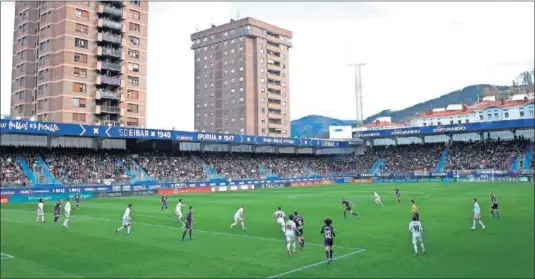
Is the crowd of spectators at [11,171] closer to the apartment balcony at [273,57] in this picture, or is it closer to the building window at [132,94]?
the building window at [132,94]

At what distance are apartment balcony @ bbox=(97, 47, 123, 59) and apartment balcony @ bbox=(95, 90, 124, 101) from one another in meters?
6.71

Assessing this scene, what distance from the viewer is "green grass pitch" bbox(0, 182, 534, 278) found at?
1605 centimetres

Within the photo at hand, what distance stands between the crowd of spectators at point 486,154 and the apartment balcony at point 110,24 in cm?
6653

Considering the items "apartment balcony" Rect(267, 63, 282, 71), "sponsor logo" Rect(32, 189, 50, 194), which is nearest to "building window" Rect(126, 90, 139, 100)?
"sponsor logo" Rect(32, 189, 50, 194)

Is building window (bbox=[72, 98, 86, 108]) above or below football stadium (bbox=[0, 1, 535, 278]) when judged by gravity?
above

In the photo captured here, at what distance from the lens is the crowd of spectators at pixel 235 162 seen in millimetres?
56844

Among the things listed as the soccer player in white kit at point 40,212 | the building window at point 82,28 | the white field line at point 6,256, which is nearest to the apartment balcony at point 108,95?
the building window at point 82,28

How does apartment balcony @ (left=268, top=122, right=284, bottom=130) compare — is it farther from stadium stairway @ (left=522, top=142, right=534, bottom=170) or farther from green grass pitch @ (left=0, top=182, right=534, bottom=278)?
green grass pitch @ (left=0, top=182, right=534, bottom=278)

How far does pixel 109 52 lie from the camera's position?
78.9m

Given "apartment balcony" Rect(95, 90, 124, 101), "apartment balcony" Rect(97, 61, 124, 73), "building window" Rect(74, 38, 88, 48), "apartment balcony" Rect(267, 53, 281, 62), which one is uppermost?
"apartment balcony" Rect(267, 53, 281, 62)

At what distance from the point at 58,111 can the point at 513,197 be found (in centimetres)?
6828

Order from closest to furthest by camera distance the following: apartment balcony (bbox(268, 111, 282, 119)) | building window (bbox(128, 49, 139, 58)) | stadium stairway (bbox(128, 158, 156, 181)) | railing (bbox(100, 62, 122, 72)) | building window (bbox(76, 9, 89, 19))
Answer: stadium stairway (bbox(128, 158, 156, 181)) → building window (bbox(76, 9, 89, 19)) → railing (bbox(100, 62, 122, 72)) → building window (bbox(128, 49, 139, 58)) → apartment balcony (bbox(268, 111, 282, 119))

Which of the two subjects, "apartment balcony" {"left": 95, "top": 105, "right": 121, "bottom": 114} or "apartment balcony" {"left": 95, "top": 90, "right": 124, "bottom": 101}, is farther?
"apartment balcony" {"left": 95, "top": 105, "right": 121, "bottom": 114}

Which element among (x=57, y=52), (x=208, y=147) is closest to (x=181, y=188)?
(x=208, y=147)
